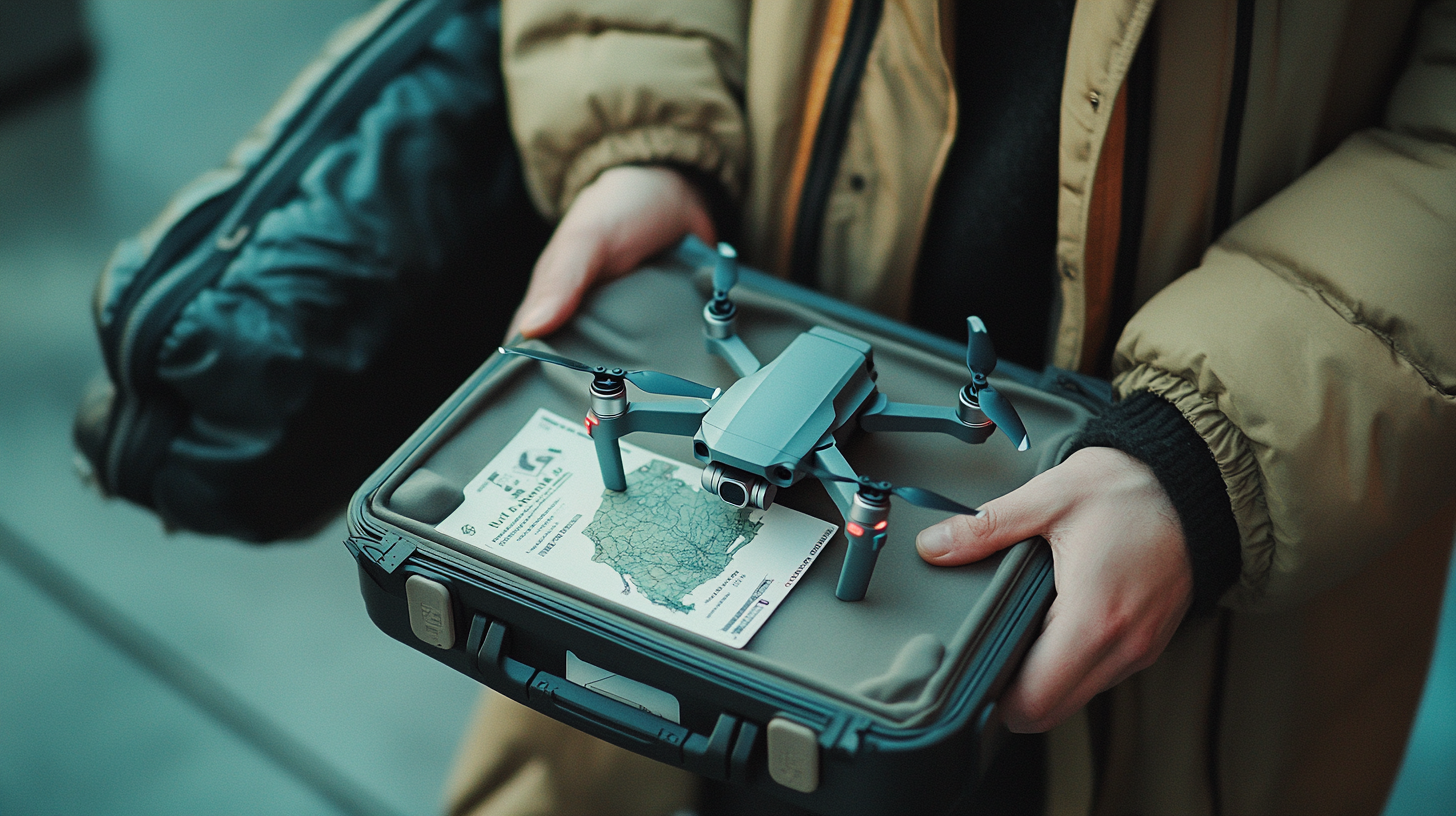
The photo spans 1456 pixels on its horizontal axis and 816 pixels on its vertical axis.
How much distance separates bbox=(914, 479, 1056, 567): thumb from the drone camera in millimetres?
100

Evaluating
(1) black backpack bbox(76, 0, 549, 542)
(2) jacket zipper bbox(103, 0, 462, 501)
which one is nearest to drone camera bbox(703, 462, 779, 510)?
(1) black backpack bbox(76, 0, 549, 542)

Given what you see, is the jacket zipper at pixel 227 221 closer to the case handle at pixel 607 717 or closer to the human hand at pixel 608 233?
the human hand at pixel 608 233

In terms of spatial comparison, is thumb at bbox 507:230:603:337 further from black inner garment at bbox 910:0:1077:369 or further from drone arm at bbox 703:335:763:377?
black inner garment at bbox 910:0:1077:369

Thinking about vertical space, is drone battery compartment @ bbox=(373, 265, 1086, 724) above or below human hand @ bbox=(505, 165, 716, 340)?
below

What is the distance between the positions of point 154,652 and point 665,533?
44.3 inches

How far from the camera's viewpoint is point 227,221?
91cm

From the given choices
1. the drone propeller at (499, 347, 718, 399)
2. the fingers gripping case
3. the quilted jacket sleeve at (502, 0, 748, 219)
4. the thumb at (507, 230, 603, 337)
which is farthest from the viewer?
the quilted jacket sleeve at (502, 0, 748, 219)

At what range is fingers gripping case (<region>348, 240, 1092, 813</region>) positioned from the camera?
544mm

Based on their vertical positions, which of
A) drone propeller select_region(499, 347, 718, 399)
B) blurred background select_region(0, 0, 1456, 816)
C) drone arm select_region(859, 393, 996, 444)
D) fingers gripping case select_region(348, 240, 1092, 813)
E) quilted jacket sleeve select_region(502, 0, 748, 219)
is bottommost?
blurred background select_region(0, 0, 1456, 816)

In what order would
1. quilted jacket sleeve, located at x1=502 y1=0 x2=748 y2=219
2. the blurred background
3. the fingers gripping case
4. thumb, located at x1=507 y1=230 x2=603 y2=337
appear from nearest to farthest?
the fingers gripping case
thumb, located at x1=507 y1=230 x2=603 y2=337
quilted jacket sleeve, located at x1=502 y1=0 x2=748 y2=219
the blurred background

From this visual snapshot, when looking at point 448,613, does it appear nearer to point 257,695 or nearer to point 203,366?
point 203,366

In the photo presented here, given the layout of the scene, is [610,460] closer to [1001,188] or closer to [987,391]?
[987,391]

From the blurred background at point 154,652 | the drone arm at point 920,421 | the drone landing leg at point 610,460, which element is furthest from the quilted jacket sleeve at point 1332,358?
the blurred background at point 154,652

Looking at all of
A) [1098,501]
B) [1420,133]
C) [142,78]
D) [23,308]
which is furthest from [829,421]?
[142,78]
